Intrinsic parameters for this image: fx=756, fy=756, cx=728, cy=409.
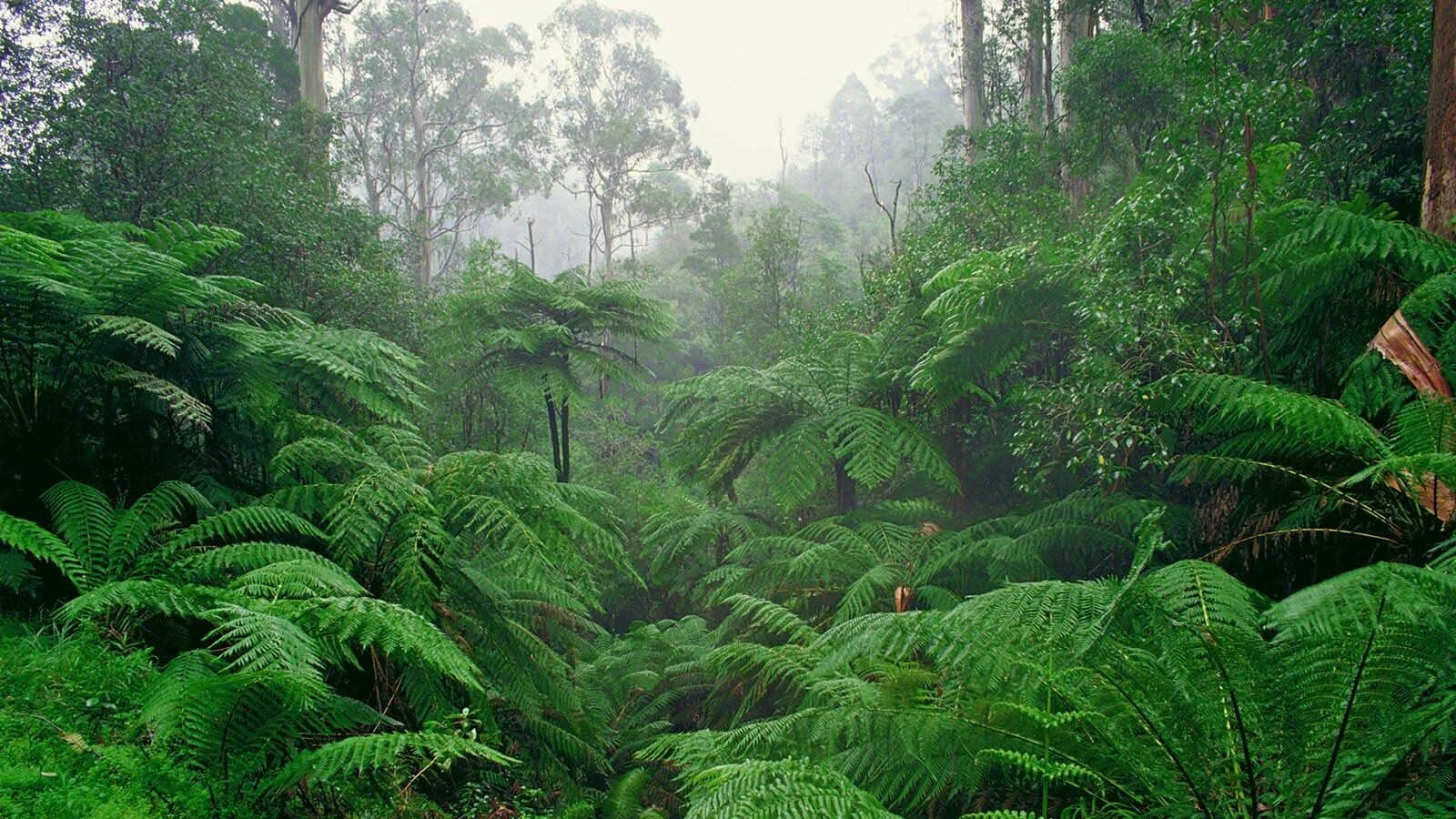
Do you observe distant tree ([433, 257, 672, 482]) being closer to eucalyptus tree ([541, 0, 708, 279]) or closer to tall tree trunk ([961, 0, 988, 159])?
tall tree trunk ([961, 0, 988, 159])

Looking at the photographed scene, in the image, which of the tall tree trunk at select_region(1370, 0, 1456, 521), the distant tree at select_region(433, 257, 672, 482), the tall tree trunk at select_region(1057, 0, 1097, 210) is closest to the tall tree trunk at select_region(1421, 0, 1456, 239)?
the tall tree trunk at select_region(1370, 0, 1456, 521)

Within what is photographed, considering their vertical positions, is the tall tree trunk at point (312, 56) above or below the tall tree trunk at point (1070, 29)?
above

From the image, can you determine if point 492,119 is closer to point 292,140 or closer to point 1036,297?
point 292,140

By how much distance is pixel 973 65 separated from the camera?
9.31 m

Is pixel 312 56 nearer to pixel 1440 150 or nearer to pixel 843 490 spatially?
pixel 843 490

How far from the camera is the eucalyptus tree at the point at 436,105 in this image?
1977cm

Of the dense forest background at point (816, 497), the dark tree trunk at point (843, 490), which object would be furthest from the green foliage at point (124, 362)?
the dark tree trunk at point (843, 490)

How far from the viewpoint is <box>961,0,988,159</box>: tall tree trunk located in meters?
9.20

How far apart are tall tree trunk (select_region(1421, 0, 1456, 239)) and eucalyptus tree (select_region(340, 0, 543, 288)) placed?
1804 centimetres

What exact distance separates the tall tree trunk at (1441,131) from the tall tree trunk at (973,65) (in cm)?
540

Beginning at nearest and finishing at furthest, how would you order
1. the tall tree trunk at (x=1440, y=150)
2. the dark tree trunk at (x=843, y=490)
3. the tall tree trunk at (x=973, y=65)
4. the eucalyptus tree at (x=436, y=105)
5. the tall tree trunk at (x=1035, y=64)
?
the tall tree trunk at (x=1440, y=150) → the dark tree trunk at (x=843, y=490) → the tall tree trunk at (x=1035, y=64) → the tall tree trunk at (x=973, y=65) → the eucalyptus tree at (x=436, y=105)

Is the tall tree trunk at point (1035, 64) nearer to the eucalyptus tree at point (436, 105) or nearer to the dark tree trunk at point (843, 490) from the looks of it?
the dark tree trunk at point (843, 490)

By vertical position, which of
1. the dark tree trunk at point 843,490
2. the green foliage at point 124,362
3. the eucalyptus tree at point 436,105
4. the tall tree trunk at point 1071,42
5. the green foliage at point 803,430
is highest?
the eucalyptus tree at point 436,105

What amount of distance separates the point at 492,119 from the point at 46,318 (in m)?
22.4
